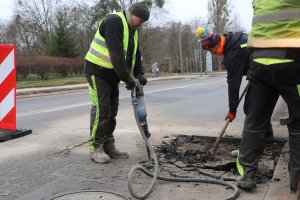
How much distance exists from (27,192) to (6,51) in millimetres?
2882

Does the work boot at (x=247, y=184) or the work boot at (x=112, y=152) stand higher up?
the work boot at (x=112, y=152)

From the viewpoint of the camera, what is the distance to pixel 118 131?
5969 millimetres

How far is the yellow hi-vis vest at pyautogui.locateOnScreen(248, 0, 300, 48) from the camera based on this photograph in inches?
111

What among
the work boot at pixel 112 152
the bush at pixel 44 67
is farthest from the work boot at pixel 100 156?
the bush at pixel 44 67

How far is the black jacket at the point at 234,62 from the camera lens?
424 cm

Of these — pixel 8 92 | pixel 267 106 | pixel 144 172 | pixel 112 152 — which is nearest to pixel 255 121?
pixel 267 106

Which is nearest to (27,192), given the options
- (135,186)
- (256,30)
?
(135,186)

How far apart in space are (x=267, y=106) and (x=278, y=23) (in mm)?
697

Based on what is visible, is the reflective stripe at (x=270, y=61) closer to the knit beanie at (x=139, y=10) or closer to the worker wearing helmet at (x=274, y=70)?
the worker wearing helmet at (x=274, y=70)

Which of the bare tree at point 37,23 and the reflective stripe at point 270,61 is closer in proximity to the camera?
the reflective stripe at point 270,61

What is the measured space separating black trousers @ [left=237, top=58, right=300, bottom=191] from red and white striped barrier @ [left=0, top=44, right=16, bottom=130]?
12.0ft

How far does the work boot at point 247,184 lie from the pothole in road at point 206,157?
26 cm

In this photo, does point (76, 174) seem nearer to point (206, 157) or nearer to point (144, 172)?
point (144, 172)

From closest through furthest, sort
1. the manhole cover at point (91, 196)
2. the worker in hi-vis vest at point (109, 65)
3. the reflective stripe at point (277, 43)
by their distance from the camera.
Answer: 1. the reflective stripe at point (277, 43)
2. the manhole cover at point (91, 196)
3. the worker in hi-vis vest at point (109, 65)
